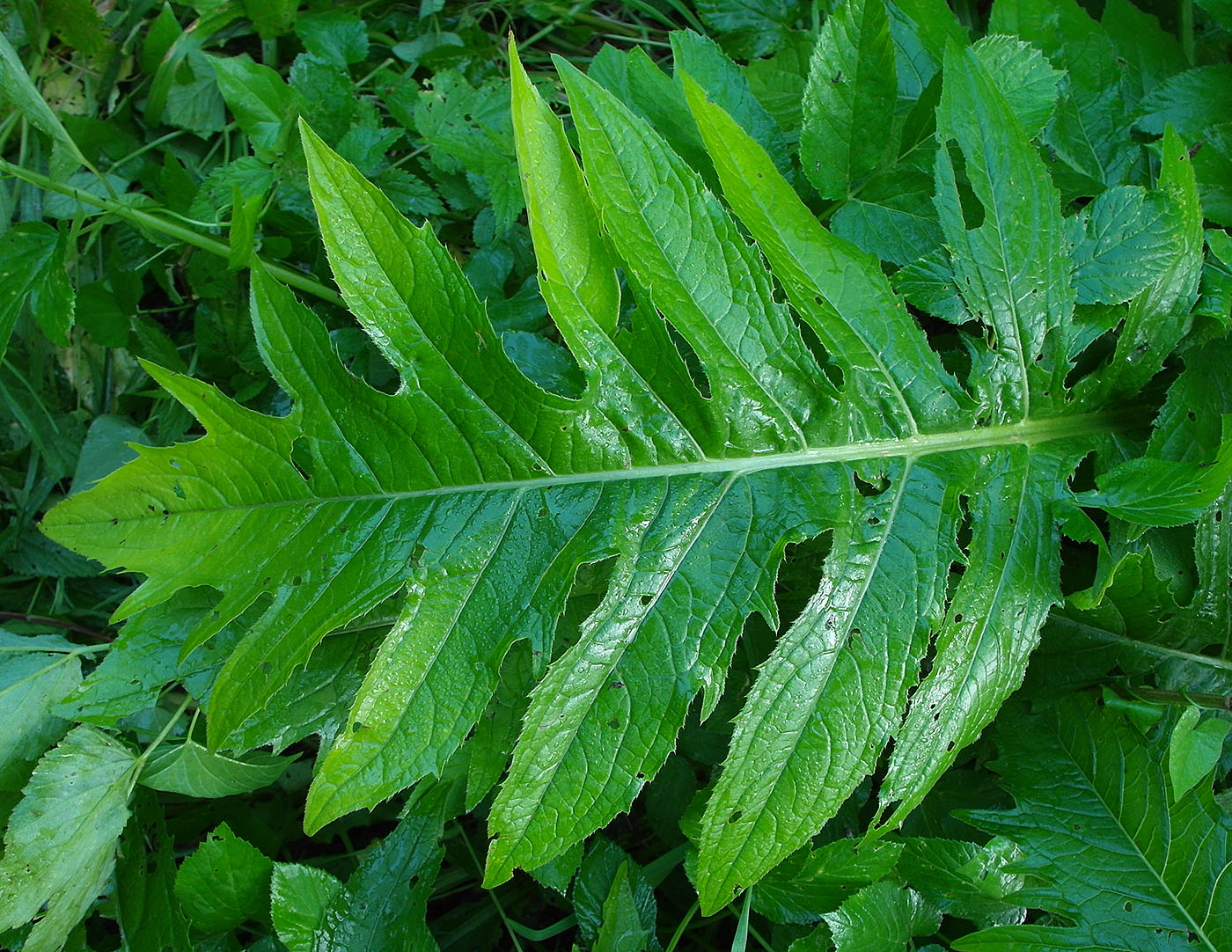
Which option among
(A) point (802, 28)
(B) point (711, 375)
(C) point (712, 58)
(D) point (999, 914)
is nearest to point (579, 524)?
(B) point (711, 375)

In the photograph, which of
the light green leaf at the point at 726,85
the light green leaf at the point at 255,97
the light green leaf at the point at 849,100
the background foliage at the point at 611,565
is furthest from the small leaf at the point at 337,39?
the light green leaf at the point at 849,100

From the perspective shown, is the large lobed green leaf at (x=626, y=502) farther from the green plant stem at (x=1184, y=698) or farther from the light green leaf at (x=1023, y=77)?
the green plant stem at (x=1184, y=698)

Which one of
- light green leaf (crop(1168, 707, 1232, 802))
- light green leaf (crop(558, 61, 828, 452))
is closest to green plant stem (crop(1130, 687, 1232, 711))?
light green leaf (crop(1168, 707, 1232, 802))

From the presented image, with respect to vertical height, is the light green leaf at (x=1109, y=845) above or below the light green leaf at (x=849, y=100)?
below

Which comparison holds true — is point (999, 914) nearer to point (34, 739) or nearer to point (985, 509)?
point (985, 509)

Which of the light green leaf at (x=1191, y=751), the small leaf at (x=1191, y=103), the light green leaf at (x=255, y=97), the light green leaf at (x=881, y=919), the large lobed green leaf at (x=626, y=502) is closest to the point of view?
the large lobed green leaf at (x=626, y=502)

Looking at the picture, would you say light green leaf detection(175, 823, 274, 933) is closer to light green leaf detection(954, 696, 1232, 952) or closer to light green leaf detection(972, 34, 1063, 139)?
light green leaf detection(954, 696, 1232, 952)
